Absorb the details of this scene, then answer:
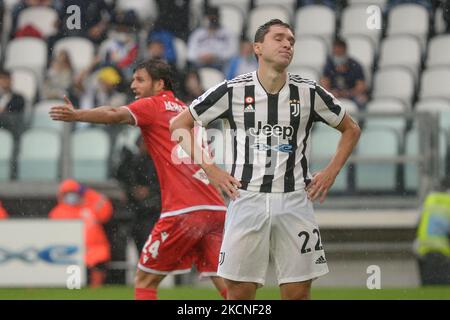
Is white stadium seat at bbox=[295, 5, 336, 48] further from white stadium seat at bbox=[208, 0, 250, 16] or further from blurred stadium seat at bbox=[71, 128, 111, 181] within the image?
blurred stadium seat at bbox=[71, 128, 111, 181]

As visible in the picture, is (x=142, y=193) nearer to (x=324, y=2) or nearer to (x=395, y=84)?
(x=395, y=84)

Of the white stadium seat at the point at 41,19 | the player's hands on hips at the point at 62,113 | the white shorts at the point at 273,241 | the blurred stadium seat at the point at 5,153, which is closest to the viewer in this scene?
the white shorts at the point at 273,241

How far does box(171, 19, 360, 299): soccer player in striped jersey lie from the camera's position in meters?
6.67

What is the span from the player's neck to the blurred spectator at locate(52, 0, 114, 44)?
7.32m

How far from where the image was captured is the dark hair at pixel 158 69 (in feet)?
27.3

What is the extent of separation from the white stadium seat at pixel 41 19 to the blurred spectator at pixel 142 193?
3.24m

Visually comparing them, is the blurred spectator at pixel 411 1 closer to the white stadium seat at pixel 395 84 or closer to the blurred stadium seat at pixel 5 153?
the white stadium seat at pixel 395 84

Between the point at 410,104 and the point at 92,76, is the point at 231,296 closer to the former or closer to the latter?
the point at 92,76

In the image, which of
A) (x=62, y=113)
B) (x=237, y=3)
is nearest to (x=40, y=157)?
(x=237, y=3)

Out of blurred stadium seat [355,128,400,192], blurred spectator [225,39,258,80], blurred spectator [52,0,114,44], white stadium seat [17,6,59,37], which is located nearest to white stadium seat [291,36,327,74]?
blurred spectator [225,39,258,80]

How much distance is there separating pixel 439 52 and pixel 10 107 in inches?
209

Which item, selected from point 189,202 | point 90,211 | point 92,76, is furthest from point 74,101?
point 189,202

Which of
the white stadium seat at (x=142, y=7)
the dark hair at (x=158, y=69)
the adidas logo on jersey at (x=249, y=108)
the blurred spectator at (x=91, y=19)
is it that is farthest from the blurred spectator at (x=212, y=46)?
the adidas logo on jersey at (x=249, y=108)

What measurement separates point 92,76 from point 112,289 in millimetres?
2673
